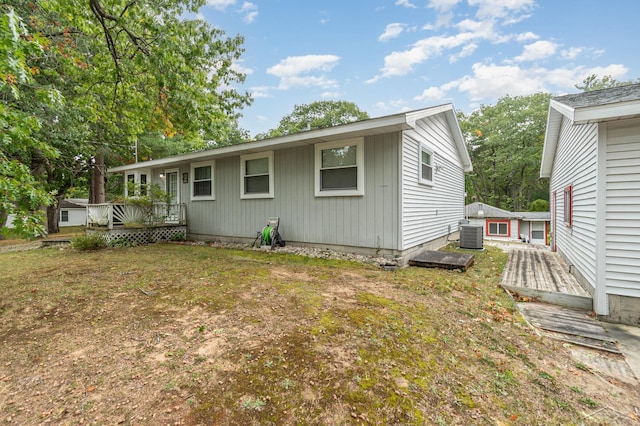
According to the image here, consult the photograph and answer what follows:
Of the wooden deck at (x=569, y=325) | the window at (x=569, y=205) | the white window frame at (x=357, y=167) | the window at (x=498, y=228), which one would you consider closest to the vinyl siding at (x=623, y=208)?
the wooden deck at (x=569, y=325)

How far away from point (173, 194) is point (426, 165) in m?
9.44

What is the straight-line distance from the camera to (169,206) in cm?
952

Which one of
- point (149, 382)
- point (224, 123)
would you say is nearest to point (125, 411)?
point (149, 382)

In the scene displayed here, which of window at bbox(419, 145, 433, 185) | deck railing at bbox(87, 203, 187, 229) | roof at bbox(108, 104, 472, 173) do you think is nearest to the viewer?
roof at bbox(108, 104, 472, 173)

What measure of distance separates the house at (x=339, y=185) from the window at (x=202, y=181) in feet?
0.12

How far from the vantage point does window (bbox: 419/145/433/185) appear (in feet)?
23.1

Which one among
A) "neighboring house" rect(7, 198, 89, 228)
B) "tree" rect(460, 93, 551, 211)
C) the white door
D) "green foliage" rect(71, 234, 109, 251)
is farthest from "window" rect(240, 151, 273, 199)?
"neighboring house" rect(7, 198, 89, 228)

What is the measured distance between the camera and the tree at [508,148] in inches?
902

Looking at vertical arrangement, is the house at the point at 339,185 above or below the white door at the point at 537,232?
above

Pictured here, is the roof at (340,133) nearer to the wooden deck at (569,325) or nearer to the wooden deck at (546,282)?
the wooden deck at (546,282)

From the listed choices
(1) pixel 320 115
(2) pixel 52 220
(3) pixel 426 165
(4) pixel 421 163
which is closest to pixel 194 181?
(4) pixel 421 163

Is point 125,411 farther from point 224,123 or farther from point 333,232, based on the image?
point 224,123

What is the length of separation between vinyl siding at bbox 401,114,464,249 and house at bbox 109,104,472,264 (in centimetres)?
3

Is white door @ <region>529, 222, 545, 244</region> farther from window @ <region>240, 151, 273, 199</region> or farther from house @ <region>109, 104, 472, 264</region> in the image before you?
window @ <region>240, 151, 273, 199</region>
